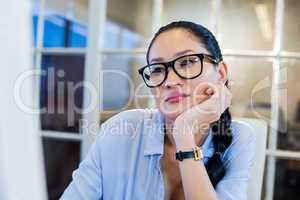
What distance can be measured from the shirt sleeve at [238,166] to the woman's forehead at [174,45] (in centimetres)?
31

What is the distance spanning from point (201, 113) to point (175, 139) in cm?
12

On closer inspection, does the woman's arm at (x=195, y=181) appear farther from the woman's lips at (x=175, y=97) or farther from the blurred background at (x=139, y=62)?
the blurred background at (x=139, y=62)

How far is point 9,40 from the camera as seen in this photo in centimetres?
35

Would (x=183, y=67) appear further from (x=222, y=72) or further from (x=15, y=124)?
(x=15, y=124)

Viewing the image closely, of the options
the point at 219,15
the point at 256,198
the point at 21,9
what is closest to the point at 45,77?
the point at 219,15

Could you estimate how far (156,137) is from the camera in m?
1.14

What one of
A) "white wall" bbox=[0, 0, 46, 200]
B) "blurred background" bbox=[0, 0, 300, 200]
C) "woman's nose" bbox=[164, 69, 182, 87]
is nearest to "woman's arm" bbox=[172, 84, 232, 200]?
"woman's nose" bbox=[164, 69, 182, 87]

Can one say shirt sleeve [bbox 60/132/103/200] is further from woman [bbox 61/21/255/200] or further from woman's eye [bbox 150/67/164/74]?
woman's eye [bbox 150/67/164/74]

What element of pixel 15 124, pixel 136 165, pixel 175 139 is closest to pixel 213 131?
pixel 175 139

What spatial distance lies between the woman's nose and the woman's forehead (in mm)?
47

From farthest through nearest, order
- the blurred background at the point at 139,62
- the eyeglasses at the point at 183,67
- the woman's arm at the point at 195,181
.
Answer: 1. the blurred background at the point at 139,62
2. the eyeglasses at the point at 183,67
3. the woman's arm at the point at 195,181

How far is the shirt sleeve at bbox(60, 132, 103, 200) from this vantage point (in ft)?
3.43

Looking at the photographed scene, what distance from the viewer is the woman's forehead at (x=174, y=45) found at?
1.06m

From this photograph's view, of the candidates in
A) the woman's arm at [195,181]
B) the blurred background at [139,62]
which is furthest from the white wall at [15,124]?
the blurred background at [139,62]
